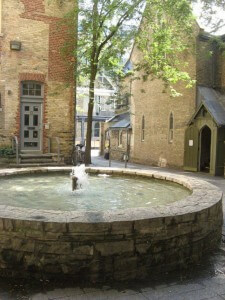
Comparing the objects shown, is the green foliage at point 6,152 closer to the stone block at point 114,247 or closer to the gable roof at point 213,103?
the gable roof at point 213,103

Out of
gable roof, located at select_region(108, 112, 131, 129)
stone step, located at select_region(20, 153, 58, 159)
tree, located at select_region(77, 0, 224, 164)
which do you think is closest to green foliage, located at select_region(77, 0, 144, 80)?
tree, located at select_region(77, 0, 224, 164)

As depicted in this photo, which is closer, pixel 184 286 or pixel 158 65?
pixel 184 286

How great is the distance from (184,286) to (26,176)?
5262 millimetres

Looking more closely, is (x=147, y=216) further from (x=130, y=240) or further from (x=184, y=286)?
(x=184, y=286)

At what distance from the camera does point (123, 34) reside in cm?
1491

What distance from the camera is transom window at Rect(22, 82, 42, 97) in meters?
14.1

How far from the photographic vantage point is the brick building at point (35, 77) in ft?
44.4

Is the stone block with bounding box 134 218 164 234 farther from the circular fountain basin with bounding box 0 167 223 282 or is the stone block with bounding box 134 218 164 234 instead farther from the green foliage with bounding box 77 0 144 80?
the green foliage with bounding box 77 0 144 80

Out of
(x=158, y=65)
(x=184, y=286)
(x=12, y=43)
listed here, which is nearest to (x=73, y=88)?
(x=12, y=43)

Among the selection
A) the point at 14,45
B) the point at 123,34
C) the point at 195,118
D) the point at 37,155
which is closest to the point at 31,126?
the point at 37,155

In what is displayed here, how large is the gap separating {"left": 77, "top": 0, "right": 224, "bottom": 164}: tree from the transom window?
6.24ft

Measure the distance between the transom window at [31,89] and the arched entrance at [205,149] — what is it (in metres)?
8.14

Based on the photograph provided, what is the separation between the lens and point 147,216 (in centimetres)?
380

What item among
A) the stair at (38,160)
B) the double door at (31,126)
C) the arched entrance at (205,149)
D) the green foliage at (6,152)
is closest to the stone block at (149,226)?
the stair at (38,160)
